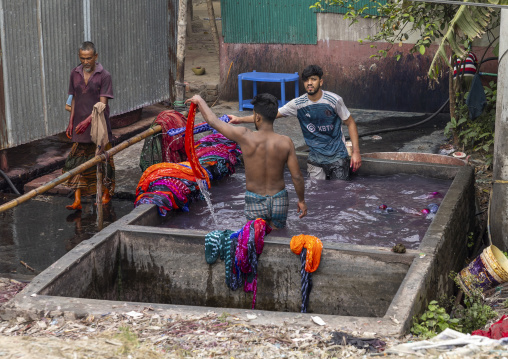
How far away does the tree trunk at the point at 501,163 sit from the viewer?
7.15 metres

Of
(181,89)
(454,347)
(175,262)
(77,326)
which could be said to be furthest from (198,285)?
(181,89)

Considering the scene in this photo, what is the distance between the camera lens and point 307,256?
6086 mm

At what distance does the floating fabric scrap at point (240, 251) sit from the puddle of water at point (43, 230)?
201 centimetres

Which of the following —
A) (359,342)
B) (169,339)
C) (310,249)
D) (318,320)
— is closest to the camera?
(359,342)

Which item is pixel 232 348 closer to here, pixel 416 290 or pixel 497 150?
pixel 416 290

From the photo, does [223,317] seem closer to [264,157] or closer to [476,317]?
[264,157]

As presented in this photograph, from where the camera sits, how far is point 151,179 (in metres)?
7.87

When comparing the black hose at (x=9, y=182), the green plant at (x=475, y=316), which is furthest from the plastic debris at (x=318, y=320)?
the black hose at (x=9, y=182)

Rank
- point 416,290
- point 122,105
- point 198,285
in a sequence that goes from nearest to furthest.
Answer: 1. point 416,290
2. point 198,285
3. point 122,105

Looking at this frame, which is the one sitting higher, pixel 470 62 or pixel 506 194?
pixel 470 62

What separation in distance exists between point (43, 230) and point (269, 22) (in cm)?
845

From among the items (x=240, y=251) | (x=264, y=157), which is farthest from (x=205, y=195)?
(x=240, y=251)

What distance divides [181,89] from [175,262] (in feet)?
21.7

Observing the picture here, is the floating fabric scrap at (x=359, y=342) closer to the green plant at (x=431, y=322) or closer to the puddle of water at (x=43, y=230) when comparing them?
the green plant at (x=431, y=322)
